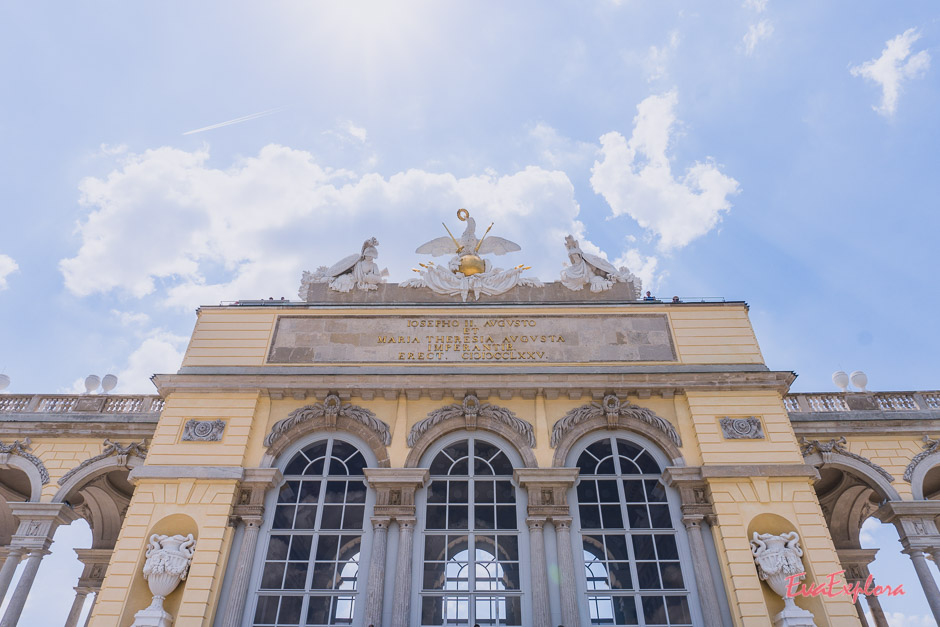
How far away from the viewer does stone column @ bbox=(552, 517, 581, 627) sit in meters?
12.8

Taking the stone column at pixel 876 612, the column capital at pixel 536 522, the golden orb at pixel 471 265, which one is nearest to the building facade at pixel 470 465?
the column capital at pixel 536 522

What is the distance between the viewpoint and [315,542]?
14055 millimetres

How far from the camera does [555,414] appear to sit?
611 inches

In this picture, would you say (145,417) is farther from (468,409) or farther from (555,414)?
(555,414)

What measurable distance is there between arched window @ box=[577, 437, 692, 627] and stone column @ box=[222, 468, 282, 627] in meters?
6.76

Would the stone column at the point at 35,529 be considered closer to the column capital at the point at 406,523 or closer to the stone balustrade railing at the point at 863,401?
the column capital at the point at 406,523

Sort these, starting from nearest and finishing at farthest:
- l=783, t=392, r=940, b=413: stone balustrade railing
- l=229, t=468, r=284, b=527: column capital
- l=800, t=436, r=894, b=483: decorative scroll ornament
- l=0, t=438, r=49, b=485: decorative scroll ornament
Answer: l=229, t=468, r=284, b=527: column capital, l=800, t=436, r=894, b=483: decorative scroll ornament, l=0, t=438, r=49, b=485: decorative scroll ornament, l=783, t=392, r=940, b=413: stone balustrade railing

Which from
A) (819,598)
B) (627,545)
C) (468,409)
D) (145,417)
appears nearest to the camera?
(819,598)

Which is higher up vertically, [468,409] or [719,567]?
[468,409]

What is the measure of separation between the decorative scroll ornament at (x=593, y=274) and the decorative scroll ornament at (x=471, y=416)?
14.8 ft

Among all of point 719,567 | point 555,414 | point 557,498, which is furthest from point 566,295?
point 719,567

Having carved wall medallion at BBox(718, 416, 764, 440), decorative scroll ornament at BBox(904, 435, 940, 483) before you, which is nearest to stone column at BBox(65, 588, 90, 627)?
carved wall medallion at BBox(718, 416, 764, 440)

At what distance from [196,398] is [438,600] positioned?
287 inches

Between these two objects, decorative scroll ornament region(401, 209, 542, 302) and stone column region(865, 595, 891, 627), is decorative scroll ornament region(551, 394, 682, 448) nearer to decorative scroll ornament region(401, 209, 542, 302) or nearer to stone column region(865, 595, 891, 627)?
decorative scroll ornament region(401, 209, 542, 302)
